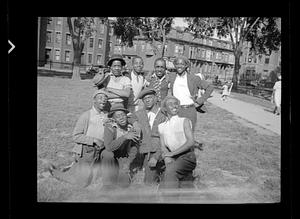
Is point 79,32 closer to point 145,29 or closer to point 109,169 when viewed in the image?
point 145,29

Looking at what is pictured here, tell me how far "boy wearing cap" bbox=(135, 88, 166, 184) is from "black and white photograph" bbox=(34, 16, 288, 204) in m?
0.01

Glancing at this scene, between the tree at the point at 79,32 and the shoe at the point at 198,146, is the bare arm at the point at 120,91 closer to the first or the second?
the tree at the point at 79,32

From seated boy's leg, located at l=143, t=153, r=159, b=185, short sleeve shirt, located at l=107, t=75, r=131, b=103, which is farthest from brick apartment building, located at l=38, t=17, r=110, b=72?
seated boy's leg, located at l=143, t=153, r=159, b=185

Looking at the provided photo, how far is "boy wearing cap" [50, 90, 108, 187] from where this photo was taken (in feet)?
11.0

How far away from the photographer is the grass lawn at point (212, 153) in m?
3.39

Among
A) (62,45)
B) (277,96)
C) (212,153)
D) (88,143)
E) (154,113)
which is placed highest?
(62,45)

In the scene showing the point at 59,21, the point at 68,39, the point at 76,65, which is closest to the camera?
the point at 59,21

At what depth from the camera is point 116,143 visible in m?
3.36

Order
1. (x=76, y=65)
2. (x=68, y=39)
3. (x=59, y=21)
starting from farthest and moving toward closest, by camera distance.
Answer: (x=76, y=65), (x=68, y=39), (x=59, y=21)

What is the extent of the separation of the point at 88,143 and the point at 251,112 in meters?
1.88

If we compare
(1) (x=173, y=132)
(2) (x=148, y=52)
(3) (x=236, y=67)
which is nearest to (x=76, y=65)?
(2) (x=148, y=52)
